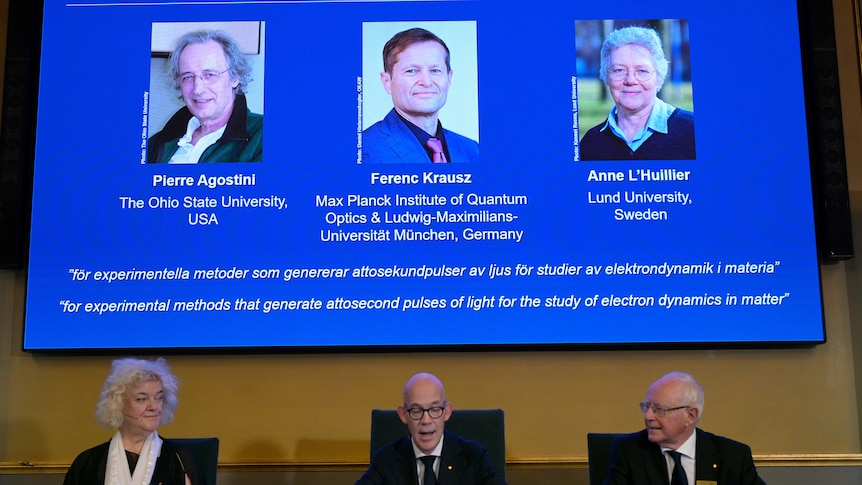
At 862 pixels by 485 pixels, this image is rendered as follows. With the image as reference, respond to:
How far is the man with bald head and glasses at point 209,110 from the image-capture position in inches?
174

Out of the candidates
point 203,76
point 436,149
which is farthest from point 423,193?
point 203,76

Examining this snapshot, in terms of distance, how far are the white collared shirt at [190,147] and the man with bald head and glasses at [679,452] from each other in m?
2.43

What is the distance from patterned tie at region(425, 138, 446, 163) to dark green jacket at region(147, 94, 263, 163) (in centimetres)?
81

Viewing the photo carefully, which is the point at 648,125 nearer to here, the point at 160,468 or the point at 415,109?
the point at 415,109

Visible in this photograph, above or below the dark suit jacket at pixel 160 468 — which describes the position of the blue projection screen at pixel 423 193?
above

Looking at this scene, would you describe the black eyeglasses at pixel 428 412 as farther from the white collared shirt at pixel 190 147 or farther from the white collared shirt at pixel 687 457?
the white collared shirt at pixel 190 147

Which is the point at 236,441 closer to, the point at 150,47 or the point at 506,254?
the point at 506,254

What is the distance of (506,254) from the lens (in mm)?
4324

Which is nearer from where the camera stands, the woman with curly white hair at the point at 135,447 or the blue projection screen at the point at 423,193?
the woman with curly white hair at the point at 135,447

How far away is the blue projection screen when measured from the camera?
14.0 ft

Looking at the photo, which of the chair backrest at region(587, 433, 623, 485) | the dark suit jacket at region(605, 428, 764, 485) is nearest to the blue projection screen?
the chair backrest at region(587, 433, 623, 485)

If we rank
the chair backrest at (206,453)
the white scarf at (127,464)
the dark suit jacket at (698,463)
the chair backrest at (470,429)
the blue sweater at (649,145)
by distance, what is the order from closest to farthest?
the dark suit jacket at (698,463) → the white scarf at (127,464) → the chair backrest at (206,453) → the chair backrest at (470,429) → the blue sweater at (649,145)

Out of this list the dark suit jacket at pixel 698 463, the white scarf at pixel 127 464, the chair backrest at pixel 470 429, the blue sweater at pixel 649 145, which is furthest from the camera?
the blue sweater at pixel 649 145

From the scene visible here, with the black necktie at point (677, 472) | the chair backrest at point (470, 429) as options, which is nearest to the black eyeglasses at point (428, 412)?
the chair backrest at point (470, 429)
